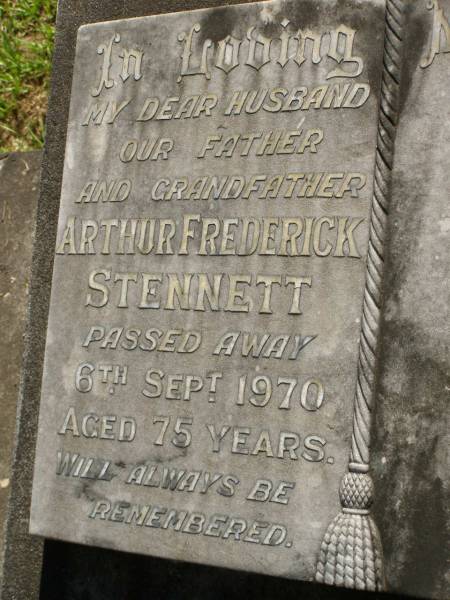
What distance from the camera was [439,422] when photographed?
337 centimetres

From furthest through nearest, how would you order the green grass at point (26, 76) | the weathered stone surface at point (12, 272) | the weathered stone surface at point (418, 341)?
the green grass at point (26, 76) → the weathered stone surface at point (12, 272) → the weathered stone surface at point (418, 341)

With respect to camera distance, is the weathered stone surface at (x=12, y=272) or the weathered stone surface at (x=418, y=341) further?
the weathered stone surface at (x=12, y=272)

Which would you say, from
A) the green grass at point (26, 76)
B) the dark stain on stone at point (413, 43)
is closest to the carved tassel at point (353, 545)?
the dark stain on stone at point (413, 43)

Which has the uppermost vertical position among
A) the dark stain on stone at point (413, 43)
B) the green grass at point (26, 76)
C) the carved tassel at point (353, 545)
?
the green grass at point (26, 76)

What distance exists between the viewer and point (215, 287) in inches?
→ 145

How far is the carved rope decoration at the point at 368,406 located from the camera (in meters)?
3.35

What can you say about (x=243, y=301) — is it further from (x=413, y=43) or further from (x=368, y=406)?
(x=413, y=43)

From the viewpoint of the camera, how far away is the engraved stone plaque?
11.5 ft

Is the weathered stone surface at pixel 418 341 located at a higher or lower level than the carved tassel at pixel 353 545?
higher

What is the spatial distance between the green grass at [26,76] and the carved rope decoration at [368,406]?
6.82ft

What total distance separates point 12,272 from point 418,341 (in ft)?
6.14

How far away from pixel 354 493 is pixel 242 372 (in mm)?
490

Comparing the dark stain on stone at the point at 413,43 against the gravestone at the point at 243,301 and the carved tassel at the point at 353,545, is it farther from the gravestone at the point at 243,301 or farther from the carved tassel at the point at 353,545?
the carved tassel at the point at 353,545

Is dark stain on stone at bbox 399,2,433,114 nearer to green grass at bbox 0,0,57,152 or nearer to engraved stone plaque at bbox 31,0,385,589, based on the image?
engraved stone plaque at bbox 31,0,385,589
